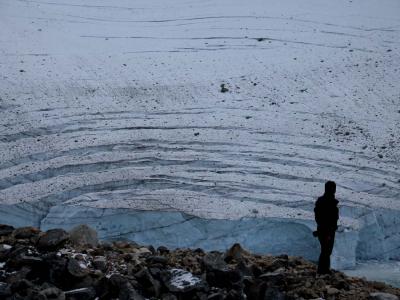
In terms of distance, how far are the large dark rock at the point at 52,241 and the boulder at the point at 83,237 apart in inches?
14.4

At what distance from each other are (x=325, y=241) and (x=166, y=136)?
16.9 feet

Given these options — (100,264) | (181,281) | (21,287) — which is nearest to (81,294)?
(21,287)

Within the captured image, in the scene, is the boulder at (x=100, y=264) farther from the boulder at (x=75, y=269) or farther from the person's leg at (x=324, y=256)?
the person's leg at (x=324, y=256)

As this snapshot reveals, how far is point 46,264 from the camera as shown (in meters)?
5.81

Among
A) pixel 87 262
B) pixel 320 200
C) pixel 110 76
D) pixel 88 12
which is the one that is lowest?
pixel 87 262

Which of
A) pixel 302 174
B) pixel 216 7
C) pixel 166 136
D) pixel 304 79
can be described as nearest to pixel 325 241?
pixel 302 174

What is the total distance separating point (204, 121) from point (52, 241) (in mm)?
5407

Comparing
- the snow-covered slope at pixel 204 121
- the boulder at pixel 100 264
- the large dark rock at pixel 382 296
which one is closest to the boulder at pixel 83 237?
the boulder at pixel 100 264

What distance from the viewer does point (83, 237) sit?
722cm

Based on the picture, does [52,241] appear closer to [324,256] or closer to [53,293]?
[53,293]

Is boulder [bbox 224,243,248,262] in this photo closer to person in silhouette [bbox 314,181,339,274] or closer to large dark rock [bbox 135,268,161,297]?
person in silhouette [bbox 314,181,339,274]

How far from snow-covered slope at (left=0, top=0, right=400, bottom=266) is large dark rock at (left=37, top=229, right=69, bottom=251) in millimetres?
2750

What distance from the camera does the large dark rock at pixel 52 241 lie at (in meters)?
6.41

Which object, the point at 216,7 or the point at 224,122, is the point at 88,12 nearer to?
the point at 216,7
